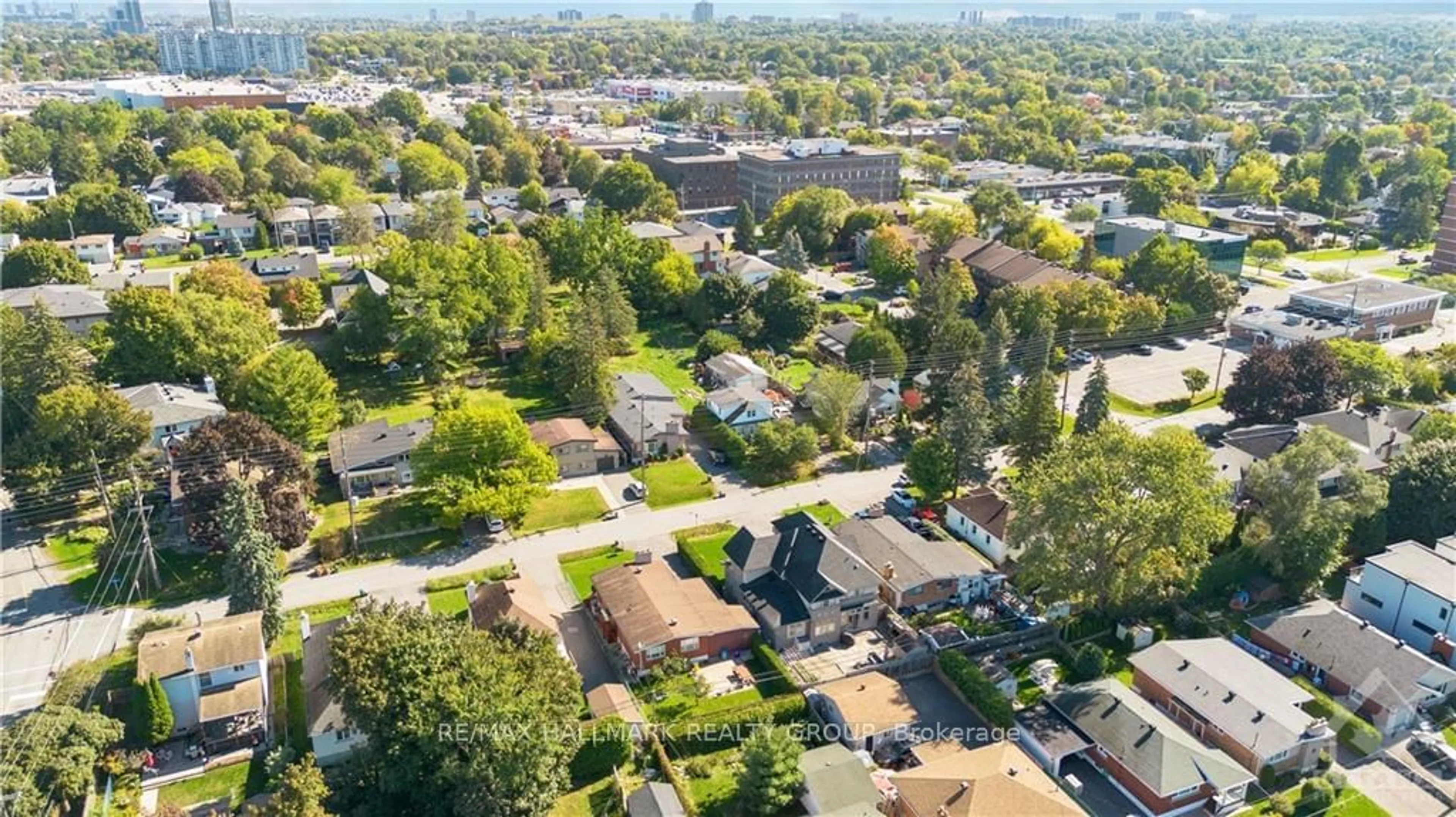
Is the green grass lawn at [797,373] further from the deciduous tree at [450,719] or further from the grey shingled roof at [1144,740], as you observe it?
the deciduous tree at [450,719]

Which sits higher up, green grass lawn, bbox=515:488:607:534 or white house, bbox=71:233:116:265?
white house, bbox=71:233:116:265

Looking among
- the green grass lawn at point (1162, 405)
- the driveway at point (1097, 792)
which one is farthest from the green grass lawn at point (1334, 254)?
the driveway at point (1097, 792)

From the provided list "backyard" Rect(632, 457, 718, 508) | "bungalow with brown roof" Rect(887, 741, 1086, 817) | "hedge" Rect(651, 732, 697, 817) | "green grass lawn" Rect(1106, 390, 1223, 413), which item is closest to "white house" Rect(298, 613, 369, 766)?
"hedge" Rect(651, 732, 697, 817)

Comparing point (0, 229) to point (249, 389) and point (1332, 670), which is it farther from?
point (1332, 670)

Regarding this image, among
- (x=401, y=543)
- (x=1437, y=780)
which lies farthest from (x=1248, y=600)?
(x=401, y=543)

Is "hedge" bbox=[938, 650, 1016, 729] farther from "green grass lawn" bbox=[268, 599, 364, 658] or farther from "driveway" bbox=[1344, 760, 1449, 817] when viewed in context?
"green grass lawn" bbox=[268, 599, 364, 658]

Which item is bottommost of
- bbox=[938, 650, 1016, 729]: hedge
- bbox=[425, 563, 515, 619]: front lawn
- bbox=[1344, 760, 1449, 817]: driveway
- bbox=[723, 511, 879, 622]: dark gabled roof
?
bbox=[1344, 760, 1449, 817]: driveway

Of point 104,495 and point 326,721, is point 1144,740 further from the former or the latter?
point 104,495
